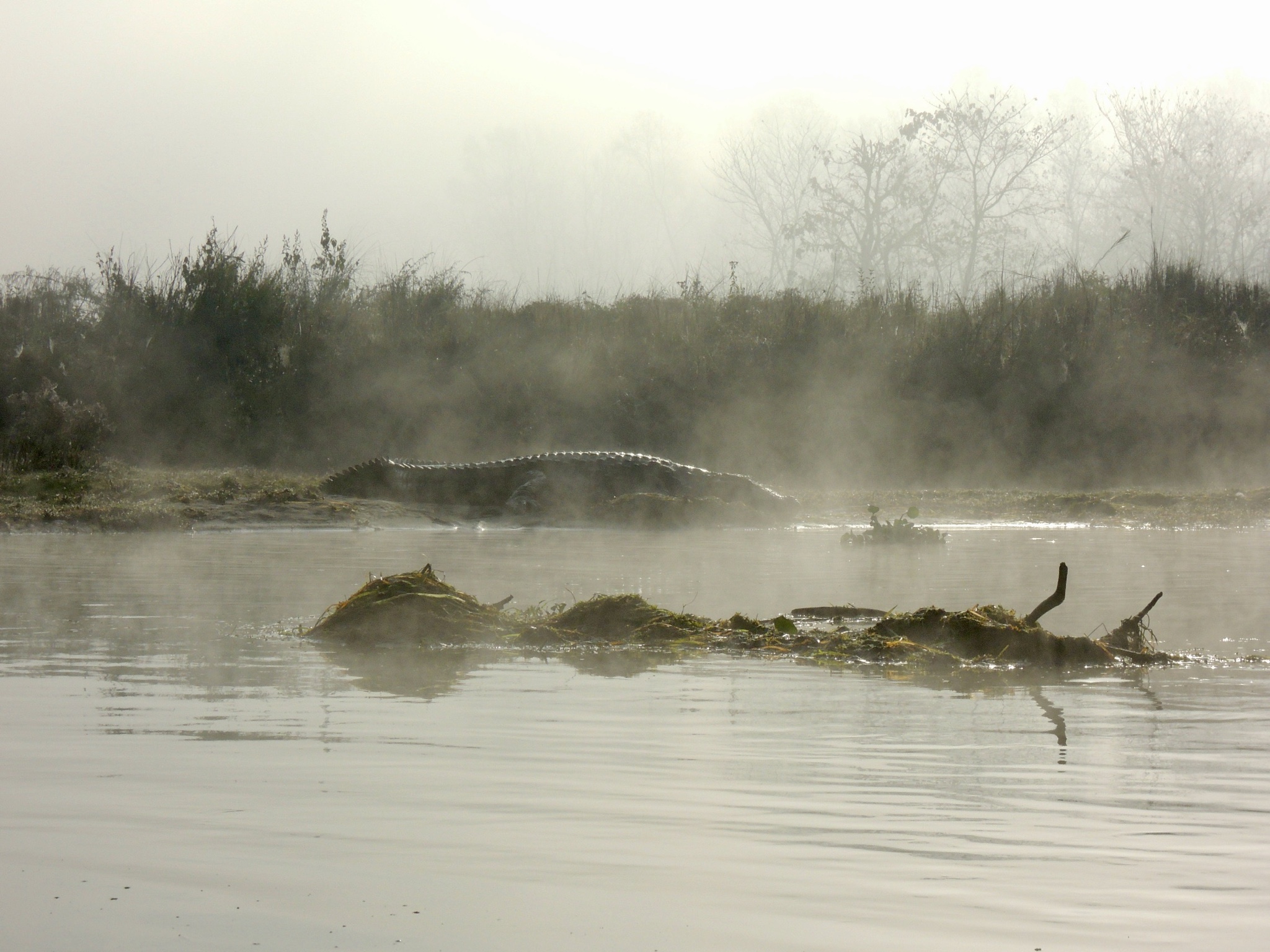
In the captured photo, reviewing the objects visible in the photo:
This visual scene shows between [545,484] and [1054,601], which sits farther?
[545,484]

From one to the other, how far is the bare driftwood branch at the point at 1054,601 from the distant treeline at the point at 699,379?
14.2 metres

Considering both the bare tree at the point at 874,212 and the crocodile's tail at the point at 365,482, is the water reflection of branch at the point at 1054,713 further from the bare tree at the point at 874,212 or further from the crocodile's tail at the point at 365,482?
the bare tree at the point at 874,212

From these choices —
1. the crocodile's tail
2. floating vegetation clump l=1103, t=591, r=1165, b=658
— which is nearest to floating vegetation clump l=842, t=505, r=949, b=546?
floating vegetation clump l=1103, t=591, r=1165, b=658

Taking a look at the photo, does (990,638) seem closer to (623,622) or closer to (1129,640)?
(1129,640)

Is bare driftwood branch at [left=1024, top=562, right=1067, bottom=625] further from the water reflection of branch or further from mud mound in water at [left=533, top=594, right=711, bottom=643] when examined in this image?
mud mound in water at [left=533, top=594, right=711, bottom=643]

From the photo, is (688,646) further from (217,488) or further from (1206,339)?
(1206,339)

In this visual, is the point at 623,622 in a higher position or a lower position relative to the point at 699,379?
lower

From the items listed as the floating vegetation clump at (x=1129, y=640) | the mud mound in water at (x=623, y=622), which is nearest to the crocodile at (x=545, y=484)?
the mud mound in water at (x=623, y=622)

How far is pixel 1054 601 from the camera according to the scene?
559 cm

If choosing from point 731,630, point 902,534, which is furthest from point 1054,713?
point 902,534

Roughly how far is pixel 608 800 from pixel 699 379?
751 inches

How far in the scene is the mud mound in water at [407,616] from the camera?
244 inches

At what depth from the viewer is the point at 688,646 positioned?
6066mm

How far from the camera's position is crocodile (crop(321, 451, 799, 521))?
1570 cm
